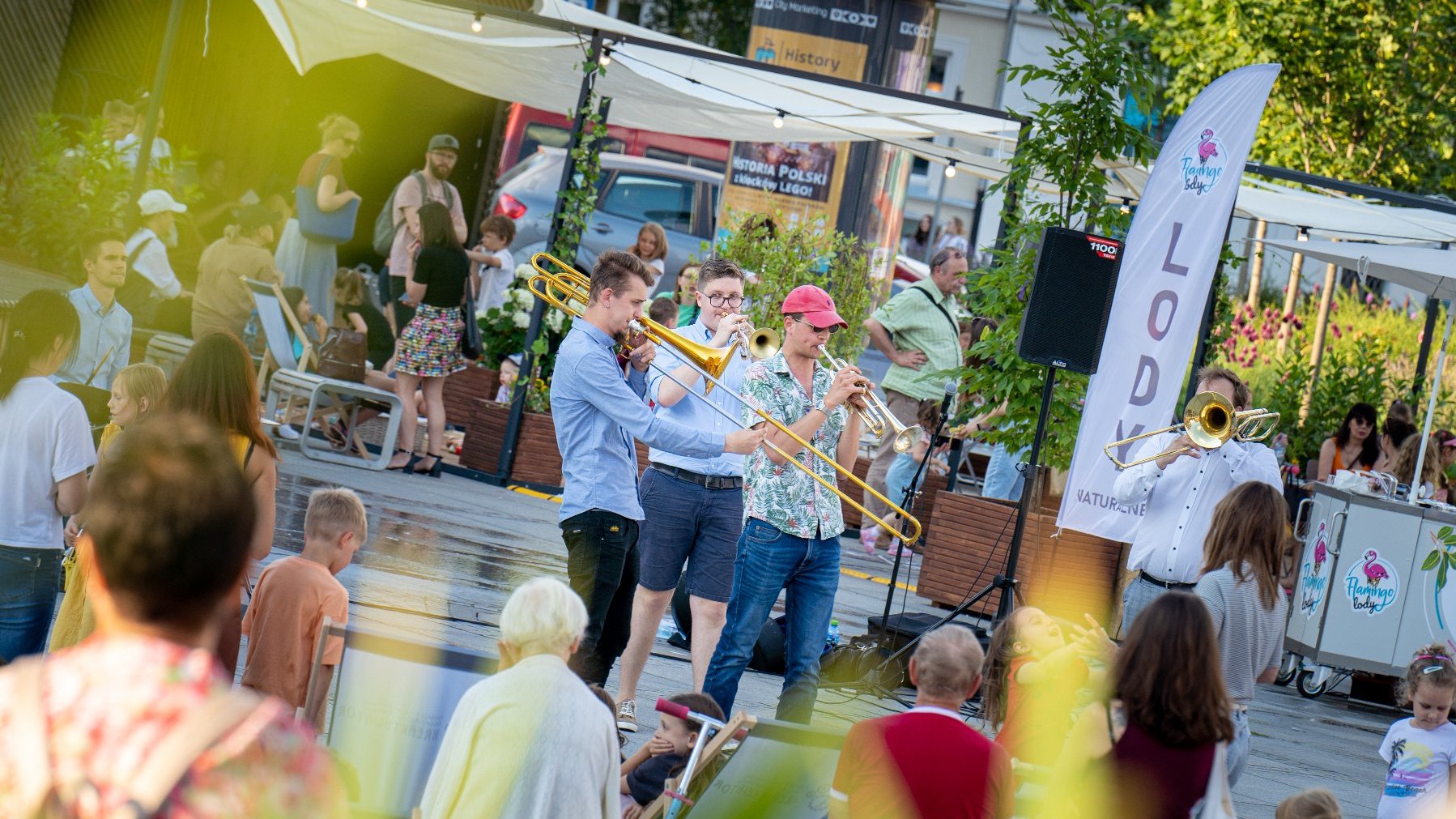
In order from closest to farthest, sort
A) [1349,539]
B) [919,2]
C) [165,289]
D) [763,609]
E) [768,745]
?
[768,745], [763,609], [1349,539], [165,289], [919,2]

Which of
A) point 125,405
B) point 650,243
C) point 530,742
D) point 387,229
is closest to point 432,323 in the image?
point 650,243

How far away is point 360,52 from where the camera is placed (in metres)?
10.6

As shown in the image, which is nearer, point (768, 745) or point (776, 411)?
point (768, 745)

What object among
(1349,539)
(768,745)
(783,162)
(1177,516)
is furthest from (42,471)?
(783,162)

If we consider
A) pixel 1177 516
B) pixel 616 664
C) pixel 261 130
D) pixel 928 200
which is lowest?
pixel 616 664

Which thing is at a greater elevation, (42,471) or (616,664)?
(42,471)

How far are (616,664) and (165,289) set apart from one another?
487 cm

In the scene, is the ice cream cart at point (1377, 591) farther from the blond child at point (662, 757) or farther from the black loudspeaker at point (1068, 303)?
the blond child at point (662, 757)

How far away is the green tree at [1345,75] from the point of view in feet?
56.0

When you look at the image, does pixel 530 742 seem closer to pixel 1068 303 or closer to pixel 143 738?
pixel 143 738

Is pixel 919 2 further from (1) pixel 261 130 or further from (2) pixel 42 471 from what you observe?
(2) pixel 42 471

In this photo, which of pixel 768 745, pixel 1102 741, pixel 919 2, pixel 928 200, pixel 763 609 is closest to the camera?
pixel 1102 741

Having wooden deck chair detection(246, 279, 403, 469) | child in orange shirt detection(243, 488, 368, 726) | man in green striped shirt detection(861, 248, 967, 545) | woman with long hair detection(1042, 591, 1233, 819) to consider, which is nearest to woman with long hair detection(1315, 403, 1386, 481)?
man in green striped shirt detection(861, 248, 967, 545)

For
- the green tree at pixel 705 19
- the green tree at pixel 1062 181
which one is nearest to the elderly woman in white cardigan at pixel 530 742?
the green tree at pixel 1062 181
